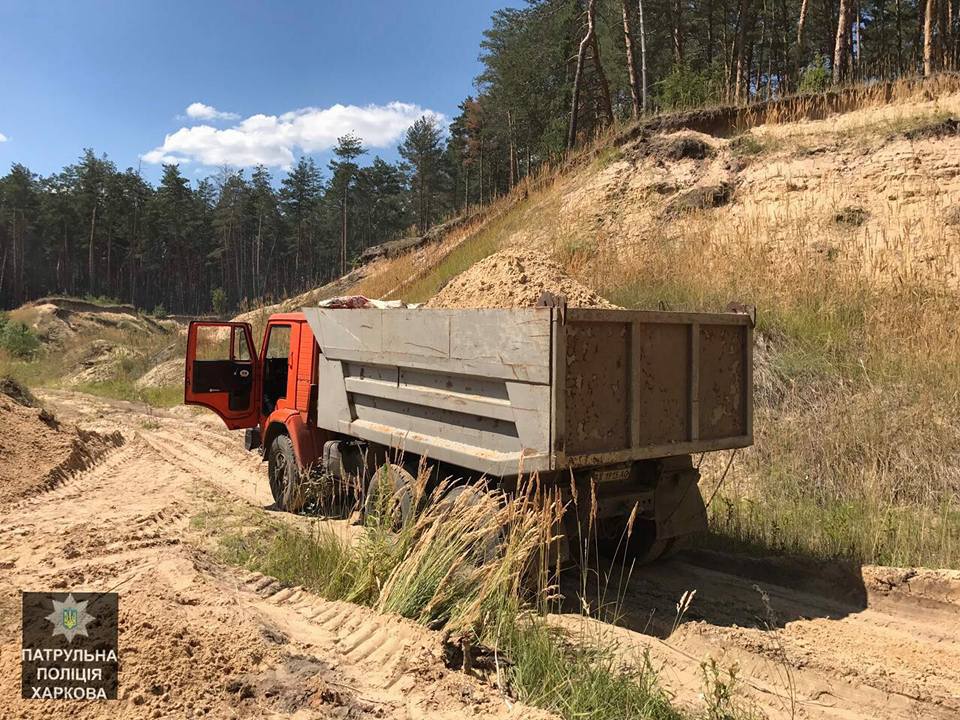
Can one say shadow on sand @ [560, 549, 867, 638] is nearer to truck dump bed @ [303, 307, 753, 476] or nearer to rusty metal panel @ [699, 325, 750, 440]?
truck dump bed @ [303, 307, 753, 476]

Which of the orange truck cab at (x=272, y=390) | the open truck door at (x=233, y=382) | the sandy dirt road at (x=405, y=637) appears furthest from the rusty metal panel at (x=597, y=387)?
the open truck door at (x=233, y=382)

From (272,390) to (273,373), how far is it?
0.21 m

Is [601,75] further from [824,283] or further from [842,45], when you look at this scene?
[824,283]

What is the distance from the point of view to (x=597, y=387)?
4219mm

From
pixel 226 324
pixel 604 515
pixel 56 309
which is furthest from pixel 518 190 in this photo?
pixel 56 309

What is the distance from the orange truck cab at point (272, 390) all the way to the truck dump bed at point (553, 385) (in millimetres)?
1289

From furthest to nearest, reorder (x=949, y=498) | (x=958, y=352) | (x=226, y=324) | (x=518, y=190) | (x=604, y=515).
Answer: (x=518, y=190) < (x=226, y=324) < (x=958, y=352) < (x=949, y=498) < (x=604, y=515)

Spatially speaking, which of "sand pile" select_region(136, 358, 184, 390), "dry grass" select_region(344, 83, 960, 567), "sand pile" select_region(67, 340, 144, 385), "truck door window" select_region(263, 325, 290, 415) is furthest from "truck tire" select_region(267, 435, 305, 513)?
"sand pile" select_region(67, 340, 144, 385)

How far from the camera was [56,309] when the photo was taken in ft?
129

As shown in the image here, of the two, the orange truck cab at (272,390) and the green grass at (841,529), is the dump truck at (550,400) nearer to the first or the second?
the orange truck cab at (272,390)

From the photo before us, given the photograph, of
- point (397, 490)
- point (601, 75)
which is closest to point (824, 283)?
point (397, 490)

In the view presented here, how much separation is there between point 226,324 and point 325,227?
230ft

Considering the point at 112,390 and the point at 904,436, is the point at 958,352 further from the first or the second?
the point at 112,390

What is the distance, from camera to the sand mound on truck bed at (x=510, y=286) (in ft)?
22.8
